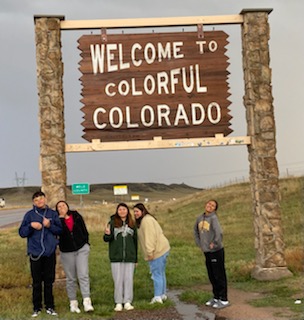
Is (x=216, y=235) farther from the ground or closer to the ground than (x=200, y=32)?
closer to the ground

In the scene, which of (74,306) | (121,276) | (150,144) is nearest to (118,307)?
(121,276)

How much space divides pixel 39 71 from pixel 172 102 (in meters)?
2.89

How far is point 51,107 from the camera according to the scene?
1041 cm

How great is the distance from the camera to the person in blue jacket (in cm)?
775

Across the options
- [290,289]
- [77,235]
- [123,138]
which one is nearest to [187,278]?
[290,289]

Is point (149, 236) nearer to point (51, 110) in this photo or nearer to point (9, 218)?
point (51, 110)

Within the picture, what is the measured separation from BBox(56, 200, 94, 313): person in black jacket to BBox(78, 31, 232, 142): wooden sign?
272cm

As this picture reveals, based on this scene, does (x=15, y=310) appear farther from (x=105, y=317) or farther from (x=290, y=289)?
(x=290, y=289)

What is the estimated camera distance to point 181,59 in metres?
10.7

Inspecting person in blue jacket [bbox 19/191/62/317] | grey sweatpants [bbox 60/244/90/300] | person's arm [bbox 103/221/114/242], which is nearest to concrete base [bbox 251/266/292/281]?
person's arm [bbox 103/221/114/242]

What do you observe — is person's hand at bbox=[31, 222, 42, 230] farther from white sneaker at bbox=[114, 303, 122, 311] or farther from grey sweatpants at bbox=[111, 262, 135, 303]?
white sneaker at bbox=[114, 303, 122, 311]

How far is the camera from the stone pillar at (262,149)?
10.8m

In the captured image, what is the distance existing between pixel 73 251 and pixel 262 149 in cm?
497

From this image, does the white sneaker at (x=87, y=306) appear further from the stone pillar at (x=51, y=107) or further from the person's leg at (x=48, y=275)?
the stone pillar at (x=51, y=107)
